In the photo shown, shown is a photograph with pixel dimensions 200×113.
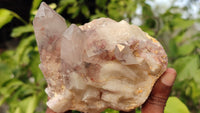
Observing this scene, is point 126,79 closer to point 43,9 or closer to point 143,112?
point 143,112

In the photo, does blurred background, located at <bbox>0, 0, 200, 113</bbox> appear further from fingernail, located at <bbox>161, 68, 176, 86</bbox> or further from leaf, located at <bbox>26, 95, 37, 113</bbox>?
fingernail, located at <bbox>161, 68, 176, 86</bbox>

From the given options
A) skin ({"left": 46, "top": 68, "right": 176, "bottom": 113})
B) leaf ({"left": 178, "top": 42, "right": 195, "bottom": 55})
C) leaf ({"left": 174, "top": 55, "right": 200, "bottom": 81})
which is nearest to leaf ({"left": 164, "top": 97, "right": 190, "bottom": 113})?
skin ({"left": 46, "top": 68, "right": 176, "bottom": 113})

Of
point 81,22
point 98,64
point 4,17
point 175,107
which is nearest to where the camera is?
point 98,64

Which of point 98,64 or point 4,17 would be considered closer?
point 98,64

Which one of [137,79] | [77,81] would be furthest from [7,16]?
[137,79]

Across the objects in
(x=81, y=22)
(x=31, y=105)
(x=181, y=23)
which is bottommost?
(x=31, y=105)

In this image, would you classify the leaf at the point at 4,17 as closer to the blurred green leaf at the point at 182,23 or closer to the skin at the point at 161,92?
the skin at the point at 161,92

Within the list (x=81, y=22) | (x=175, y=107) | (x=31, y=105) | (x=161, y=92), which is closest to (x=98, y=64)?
(x=161, y=92)

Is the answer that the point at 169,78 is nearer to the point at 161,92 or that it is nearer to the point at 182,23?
the point at 161,92
